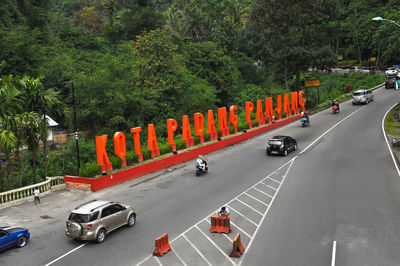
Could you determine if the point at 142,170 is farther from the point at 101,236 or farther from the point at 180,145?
the point at 101,236

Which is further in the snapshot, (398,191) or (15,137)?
(15,137)

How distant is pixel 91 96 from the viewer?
43.6 m

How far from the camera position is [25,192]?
23734 millimetres

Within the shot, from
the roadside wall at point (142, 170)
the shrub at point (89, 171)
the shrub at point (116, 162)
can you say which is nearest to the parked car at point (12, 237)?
the roadside wall at point (142, 170)

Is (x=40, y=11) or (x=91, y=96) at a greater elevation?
(x=40, y=11)

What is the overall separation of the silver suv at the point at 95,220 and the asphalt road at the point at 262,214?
50 centimetres

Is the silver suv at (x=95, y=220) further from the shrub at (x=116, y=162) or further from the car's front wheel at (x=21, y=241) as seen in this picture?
the shrub at (x=116, y=162)

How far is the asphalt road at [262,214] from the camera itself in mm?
15359

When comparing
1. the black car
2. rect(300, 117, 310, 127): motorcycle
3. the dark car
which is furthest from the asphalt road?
the dark car

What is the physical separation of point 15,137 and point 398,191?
23296 mm

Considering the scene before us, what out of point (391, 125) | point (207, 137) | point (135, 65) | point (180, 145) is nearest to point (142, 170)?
point (180, 145)

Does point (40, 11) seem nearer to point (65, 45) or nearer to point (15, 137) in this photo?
point (65, 45)

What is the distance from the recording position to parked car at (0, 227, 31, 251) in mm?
16078

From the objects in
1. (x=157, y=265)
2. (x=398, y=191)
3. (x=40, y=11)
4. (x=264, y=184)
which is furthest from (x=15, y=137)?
(x=40, y=11)
